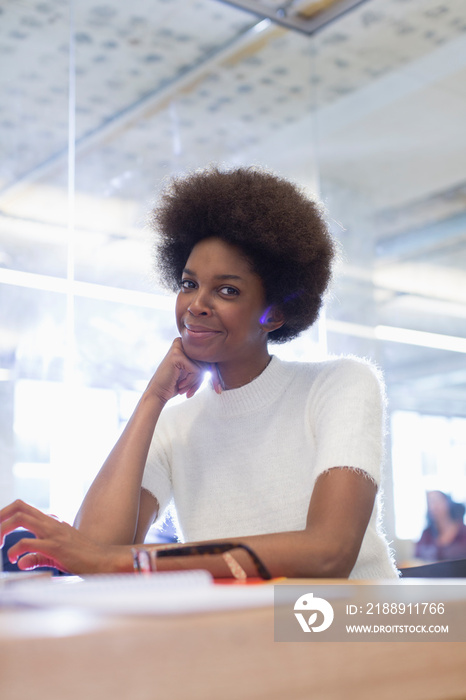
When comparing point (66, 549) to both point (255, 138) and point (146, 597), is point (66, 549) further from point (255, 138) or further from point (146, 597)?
point (255, 138)

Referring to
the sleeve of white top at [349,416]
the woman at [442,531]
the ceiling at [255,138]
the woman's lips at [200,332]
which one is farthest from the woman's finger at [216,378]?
the woman at [442,531]

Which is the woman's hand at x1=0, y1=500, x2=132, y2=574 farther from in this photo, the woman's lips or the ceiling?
the ceiling

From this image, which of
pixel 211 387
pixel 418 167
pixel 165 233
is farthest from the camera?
pixel 418 167

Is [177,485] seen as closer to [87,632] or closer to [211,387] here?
[211,387]

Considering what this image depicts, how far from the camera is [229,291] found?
138 centimetres

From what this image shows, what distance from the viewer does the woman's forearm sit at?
1241 millimetres

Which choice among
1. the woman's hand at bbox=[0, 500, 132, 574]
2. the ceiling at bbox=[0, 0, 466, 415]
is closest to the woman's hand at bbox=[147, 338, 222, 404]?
the woman's hand at bbox=[0, 500, 132, 574]

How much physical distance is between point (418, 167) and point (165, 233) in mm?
3024

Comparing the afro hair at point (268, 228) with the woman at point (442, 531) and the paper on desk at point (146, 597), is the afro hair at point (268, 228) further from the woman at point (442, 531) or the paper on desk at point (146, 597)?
the woman at point (442, 531)

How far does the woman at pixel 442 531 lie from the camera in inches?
162

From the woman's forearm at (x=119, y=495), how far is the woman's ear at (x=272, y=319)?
326mm

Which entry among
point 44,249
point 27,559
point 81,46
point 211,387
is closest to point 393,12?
point 81,46

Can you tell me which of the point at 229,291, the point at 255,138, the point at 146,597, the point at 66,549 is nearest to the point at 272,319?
the point at 229,291

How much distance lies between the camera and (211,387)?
4.95 feet
